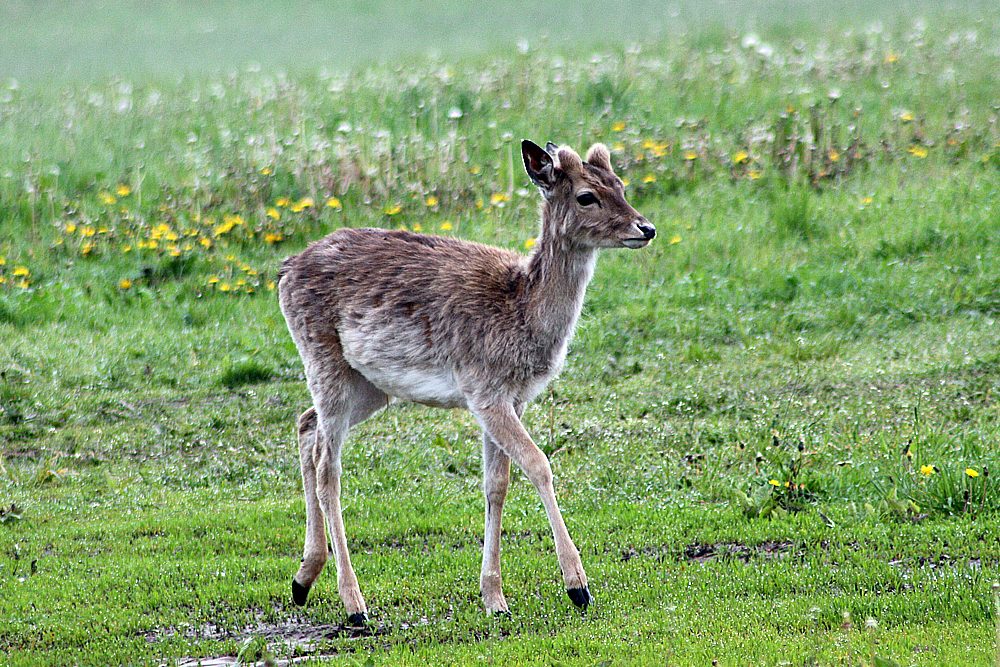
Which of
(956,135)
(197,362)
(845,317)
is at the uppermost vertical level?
(956,135)

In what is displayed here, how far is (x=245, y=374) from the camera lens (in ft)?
35.3

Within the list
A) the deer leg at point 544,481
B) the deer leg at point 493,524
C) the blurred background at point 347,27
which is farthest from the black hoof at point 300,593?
the blurred background at point 347,27

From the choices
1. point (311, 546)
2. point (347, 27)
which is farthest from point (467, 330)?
point (347, 27)

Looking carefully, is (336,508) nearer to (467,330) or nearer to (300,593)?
(300,593)

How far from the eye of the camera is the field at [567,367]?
6.10 m

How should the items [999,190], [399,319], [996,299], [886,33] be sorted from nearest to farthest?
1. [399,319]
2. [996,299]
3. [999,190]
4. [886,33]

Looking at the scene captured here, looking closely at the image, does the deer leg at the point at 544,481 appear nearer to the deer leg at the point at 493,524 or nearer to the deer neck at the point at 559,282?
the deer leg at the point at 493,524

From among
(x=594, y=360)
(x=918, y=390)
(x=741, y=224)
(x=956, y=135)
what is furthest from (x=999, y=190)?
(x=594, y=360)

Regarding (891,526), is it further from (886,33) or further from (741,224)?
(886,33)

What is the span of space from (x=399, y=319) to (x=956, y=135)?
415 inches

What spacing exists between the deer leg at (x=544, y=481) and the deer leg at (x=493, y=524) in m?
0.13

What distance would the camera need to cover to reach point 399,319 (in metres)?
6.43

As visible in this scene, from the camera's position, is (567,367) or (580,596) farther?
(567,367)

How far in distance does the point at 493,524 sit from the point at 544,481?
1.90ft
